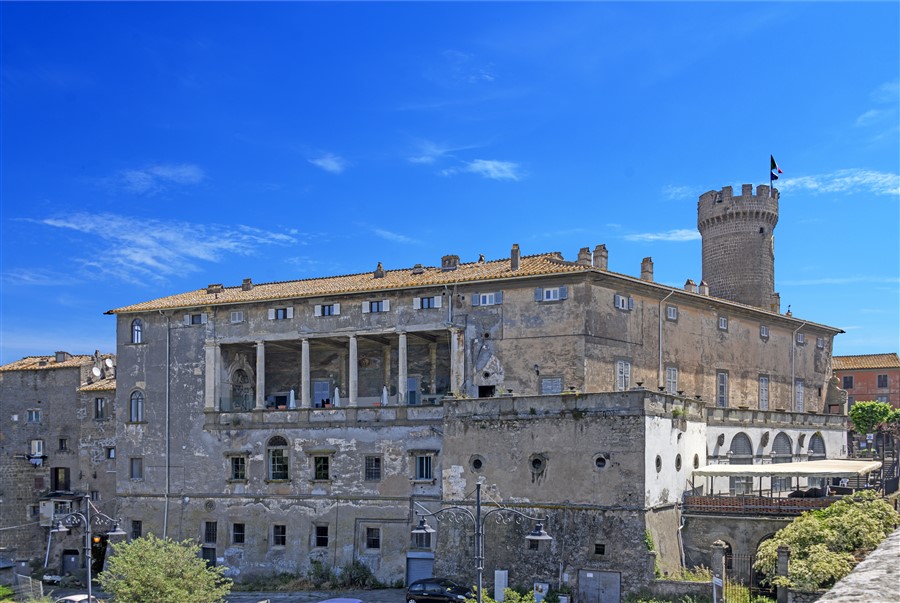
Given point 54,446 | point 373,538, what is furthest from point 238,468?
point 54,446

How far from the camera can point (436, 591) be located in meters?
39.8

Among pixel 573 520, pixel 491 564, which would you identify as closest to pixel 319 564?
pixel 491 564

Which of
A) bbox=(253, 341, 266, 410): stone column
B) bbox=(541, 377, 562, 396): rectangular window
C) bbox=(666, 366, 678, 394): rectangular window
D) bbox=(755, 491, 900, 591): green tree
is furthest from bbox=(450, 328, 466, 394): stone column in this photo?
bbox=(755, 491, 900, 591): green tree

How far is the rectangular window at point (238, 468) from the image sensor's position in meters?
52.3

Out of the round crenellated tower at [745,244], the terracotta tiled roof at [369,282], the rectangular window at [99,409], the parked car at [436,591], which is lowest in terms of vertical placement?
the parked car at [436,591]

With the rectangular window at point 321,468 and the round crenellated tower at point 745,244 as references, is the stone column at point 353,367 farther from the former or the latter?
the round crenellated tower at point 745,244

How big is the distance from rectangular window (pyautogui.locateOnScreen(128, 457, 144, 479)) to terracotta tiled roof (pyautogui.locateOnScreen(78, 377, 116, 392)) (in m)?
7.89

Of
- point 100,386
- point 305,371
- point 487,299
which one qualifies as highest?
point 487,299

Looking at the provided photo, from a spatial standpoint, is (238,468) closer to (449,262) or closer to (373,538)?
(373,538)

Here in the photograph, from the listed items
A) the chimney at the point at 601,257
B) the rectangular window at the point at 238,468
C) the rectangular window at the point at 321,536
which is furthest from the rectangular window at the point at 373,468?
the chimney at the point at 601,257

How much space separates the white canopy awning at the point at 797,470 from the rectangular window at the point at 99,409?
133ft

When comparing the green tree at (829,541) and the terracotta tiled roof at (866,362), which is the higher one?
the terracotta tiled roof at (866,362)

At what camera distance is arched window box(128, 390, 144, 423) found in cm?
5669

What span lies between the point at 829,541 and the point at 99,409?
49.4 meters
